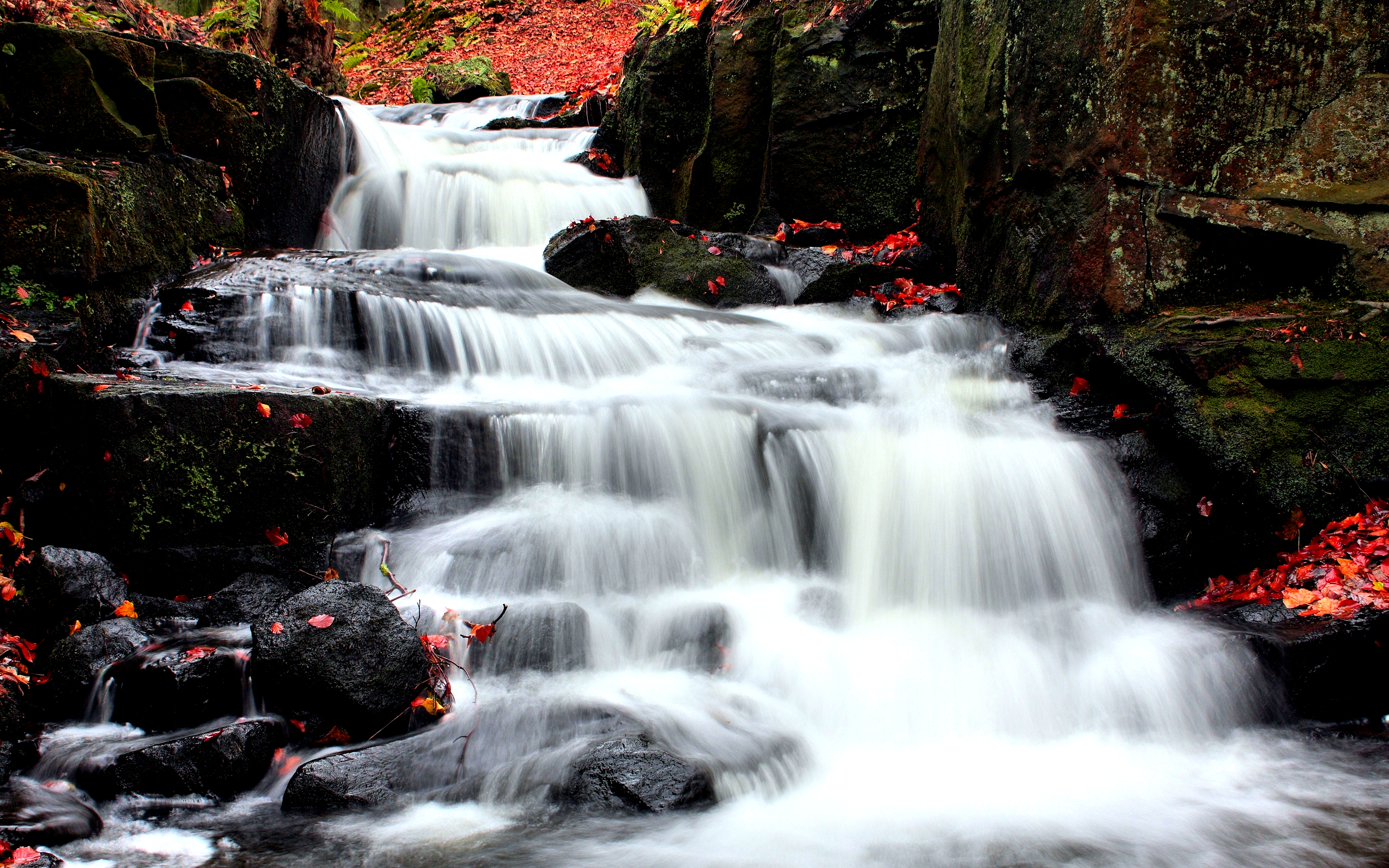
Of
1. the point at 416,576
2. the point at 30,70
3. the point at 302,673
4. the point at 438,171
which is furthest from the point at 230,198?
the point at 302,673

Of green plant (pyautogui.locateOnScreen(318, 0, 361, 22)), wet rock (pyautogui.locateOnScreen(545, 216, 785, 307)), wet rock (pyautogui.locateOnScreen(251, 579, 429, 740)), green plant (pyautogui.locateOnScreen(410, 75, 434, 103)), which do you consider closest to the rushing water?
wet rock (pyautogui.locateOnScreen(251, 579, 429, 740))

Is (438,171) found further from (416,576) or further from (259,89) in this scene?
(416,576)

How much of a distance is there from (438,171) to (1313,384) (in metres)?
9.14

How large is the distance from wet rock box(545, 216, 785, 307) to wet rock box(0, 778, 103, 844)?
5.93m

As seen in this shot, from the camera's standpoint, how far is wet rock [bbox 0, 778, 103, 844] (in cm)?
270

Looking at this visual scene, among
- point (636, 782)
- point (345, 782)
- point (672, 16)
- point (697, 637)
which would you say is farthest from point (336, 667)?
point (672, 16)

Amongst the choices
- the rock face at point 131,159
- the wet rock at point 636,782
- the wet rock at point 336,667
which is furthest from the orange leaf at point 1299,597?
the rock face at point 131,159

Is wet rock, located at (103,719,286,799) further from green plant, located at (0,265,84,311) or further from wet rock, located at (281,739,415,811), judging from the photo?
green plant, located at (0,265,84,311)

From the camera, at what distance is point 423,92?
15133 millimetres

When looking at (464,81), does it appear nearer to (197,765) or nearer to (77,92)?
(77,92)

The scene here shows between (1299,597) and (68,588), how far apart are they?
239 inches

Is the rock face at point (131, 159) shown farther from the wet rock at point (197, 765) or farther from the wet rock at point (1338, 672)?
the wet rock at point (1338, 672)

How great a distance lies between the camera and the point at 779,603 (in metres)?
4.75

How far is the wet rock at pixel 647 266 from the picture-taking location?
819cm
